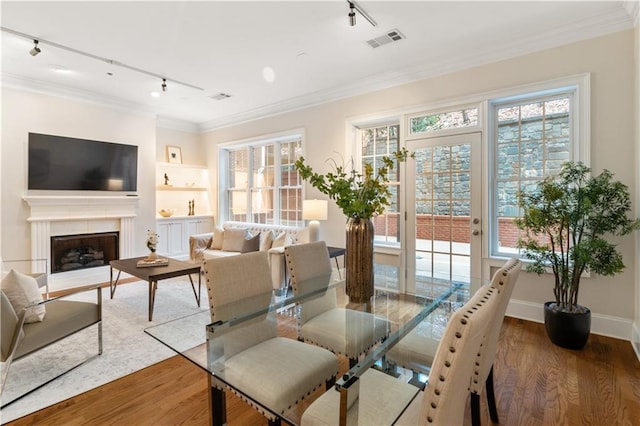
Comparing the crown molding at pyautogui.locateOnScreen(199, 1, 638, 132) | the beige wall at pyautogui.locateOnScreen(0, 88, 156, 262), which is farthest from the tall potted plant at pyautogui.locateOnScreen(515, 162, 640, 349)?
the beige wall at pyautogui.locateOnScreen(0, 88, 156, 262)

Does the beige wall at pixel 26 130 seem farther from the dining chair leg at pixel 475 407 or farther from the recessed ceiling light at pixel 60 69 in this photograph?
the dining chair leg at pixel 475 407

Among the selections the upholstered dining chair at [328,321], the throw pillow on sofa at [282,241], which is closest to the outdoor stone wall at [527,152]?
the upholstered dining chair at [328,321]

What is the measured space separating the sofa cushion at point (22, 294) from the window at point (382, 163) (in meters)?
3.61

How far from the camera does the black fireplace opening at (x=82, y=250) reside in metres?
4.76

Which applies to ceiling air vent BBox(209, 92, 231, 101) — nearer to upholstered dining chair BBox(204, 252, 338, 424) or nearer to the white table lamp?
the white table lamp

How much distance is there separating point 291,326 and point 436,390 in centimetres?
128

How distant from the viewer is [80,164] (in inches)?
196

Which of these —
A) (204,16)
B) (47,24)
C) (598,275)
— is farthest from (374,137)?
(47,24)

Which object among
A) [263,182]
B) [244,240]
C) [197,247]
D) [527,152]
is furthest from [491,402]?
[263,182]

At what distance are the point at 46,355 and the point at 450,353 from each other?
327 cm

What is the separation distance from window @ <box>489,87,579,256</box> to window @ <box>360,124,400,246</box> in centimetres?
119

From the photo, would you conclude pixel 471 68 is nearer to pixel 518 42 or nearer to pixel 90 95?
pixel 518 42

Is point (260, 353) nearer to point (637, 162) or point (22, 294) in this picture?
point (22, 294)

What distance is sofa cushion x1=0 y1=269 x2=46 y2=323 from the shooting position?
204 cm
